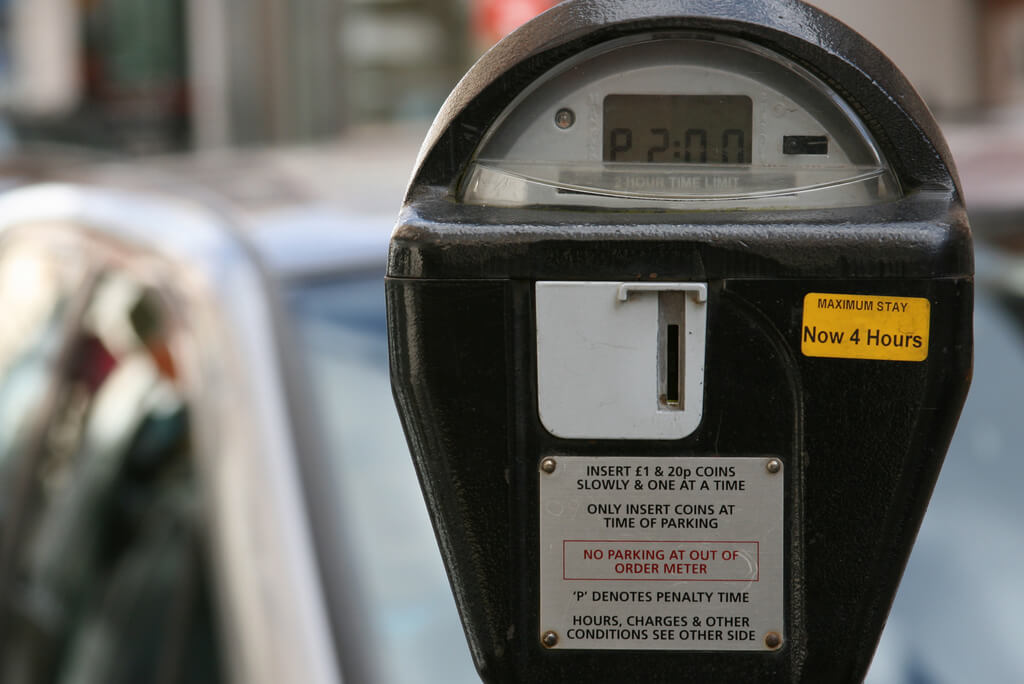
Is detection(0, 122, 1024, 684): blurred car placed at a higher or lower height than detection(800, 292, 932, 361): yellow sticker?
lower

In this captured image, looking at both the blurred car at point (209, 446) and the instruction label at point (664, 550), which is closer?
the instruction label at point (664, 550)

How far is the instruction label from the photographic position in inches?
42.7

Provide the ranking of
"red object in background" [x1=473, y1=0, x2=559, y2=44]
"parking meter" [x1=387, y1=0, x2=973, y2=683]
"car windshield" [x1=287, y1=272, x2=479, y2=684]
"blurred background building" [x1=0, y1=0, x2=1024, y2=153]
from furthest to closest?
1. "blurred background building" [x1=0, y1=0, x2=1024, y2=153]
2. "red object in background" [x1=473, y1=0, x2=559, y2=44]
3. "car windshield" [x1=287, y1=272, x2=479, y2=684]
4. "parking meter" [x1=387, y1=0, x2=973, y2=683]

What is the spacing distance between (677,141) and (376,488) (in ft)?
3.43

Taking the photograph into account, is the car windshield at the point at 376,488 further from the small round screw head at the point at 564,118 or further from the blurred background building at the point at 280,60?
the blurred background building at the point at 280,60

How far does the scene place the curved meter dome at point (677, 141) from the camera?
109 centimetres

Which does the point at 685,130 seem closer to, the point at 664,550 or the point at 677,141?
the point at 677,141

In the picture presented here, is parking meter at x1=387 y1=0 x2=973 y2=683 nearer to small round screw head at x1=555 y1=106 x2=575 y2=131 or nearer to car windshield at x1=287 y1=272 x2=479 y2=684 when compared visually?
small round screw head at x1=555 y1=106 x2=575 y2=131

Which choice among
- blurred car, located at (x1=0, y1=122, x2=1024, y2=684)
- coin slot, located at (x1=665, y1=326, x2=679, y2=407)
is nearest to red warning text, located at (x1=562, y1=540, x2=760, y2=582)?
coin slot, located at (x1=665, y1=326, x2=679, y2=407)

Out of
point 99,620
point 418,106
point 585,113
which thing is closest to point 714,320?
point 585,113

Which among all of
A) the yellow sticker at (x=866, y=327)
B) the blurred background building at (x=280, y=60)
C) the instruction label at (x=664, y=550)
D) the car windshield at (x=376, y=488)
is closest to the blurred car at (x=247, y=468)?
the car windshield at (x=376, y=488)

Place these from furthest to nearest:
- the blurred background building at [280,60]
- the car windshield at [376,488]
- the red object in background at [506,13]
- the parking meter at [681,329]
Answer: the blurred background building at [280,60] → the red object in background at [506,13] → the car windshield at [376,488] → the parking meter at [681,329]

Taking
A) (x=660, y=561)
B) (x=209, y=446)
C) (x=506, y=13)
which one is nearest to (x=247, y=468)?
(x=209, y=446)

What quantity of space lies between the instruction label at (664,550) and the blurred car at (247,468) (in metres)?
0.73
